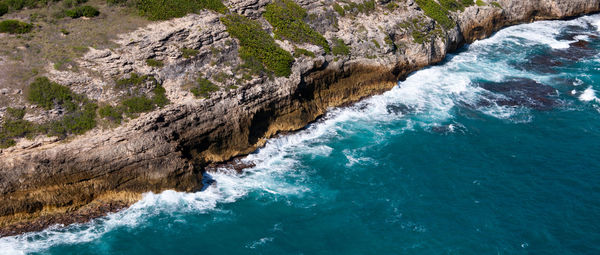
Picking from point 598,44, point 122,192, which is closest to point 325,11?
point 122,192

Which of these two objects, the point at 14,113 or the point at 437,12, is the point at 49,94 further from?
the point at 437,12

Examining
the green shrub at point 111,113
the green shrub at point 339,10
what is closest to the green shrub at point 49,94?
the green shrub at point 111,113

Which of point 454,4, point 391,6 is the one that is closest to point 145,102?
point 391,6

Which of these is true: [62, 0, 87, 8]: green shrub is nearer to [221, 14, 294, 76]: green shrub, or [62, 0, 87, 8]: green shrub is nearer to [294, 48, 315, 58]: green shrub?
[221, 14, 294, 76]: green shrub

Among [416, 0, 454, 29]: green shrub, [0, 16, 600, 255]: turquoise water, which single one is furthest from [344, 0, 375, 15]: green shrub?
[0, 16, 600, 255]: turquoise water

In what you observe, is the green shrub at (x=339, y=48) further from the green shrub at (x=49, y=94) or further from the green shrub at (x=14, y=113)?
the green shrub at (x=14, y=113)

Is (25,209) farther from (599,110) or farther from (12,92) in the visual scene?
(599,110)
